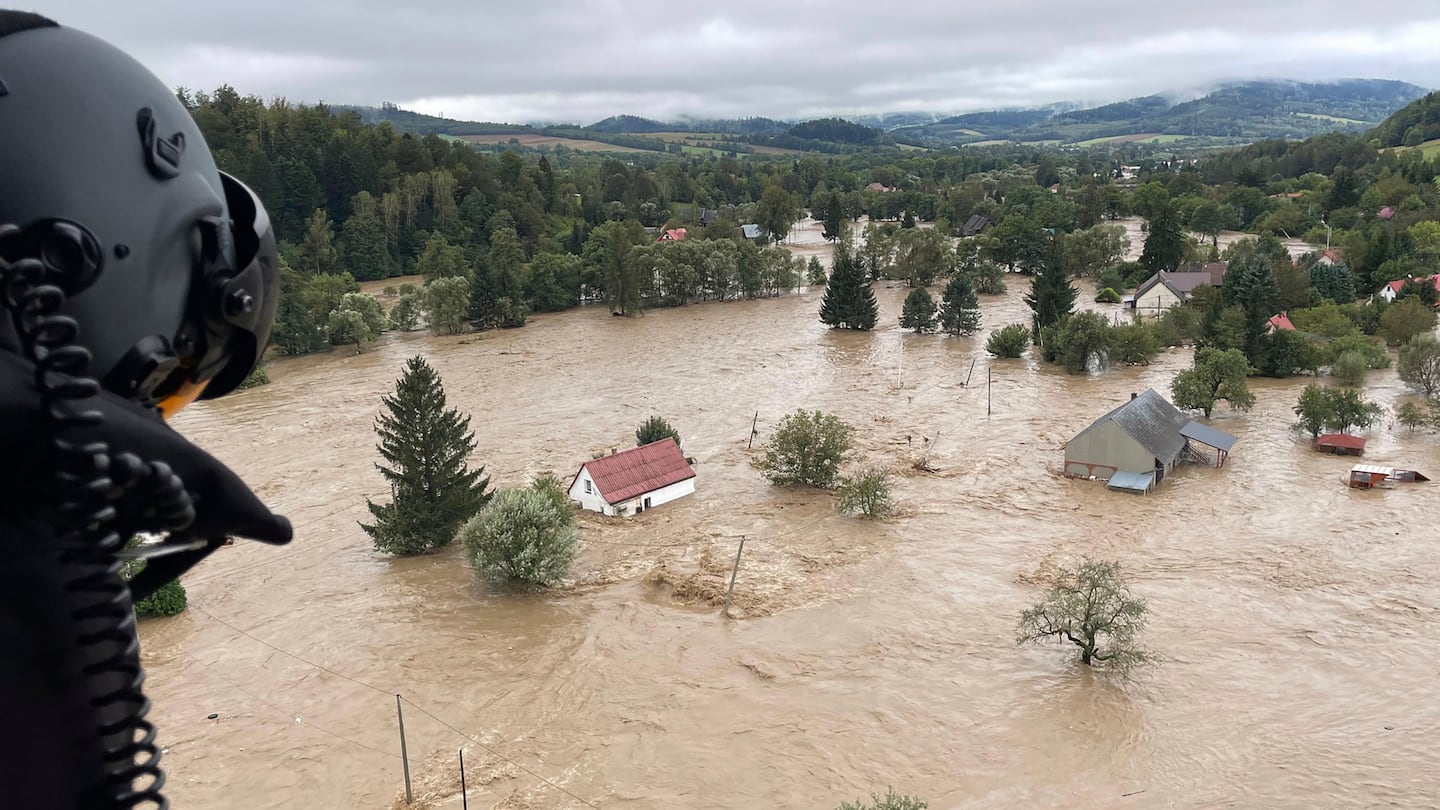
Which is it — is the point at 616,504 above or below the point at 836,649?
above

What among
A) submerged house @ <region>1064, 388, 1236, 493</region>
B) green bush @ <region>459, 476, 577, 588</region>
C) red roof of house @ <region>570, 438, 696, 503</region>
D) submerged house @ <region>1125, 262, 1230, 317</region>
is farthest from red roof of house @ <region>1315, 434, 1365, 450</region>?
submerged house @ <region>1125, 262, 1230, 317</region>

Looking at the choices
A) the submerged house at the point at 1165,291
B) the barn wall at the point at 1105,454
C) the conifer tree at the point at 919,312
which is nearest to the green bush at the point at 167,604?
the barn wall at the point at 1105,454

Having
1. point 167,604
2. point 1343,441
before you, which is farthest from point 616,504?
point 1343,441

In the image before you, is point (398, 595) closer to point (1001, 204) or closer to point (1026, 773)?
point (1026, 773)

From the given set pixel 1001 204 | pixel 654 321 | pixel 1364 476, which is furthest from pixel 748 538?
pixel 1001 204

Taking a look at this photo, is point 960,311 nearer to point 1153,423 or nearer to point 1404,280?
point 1153,423

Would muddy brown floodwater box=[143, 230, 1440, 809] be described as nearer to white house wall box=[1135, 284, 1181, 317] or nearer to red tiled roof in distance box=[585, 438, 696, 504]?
red tiled roof in distance box=[585, 438, 696, 504]
